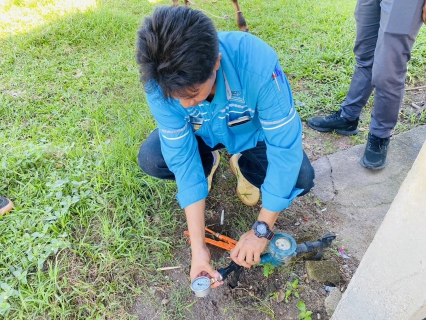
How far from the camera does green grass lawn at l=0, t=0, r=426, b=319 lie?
1898 millimetres

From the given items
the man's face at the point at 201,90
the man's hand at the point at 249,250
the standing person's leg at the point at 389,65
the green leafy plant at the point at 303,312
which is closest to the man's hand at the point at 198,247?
the man's hand at the point at 249,250

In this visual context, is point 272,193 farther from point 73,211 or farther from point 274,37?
point 274,37

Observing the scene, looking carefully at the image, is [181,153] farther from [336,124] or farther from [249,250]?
[336,124]

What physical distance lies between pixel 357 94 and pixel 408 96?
99cm

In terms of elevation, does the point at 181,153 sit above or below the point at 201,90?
below

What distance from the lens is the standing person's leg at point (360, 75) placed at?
8.22 ft

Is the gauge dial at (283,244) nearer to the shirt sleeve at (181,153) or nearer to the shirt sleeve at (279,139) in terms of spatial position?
the shirt sleeve at (279,139)

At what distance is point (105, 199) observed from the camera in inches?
88.3

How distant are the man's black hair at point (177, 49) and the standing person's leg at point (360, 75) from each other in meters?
1.77

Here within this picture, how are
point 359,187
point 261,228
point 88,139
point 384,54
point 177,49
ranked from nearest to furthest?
point 177,49 → point 261,228 → point 384,54 → point 359,187 → point 88,139

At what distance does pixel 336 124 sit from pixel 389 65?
0.81m

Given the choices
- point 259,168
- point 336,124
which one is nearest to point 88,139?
point 259,168

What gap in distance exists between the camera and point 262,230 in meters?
1.63

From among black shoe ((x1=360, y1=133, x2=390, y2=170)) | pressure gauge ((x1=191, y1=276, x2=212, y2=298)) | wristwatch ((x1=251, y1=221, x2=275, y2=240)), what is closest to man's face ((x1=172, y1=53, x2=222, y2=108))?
wristwatch ((x1=251, y1=221, x2=275, y2=240))
